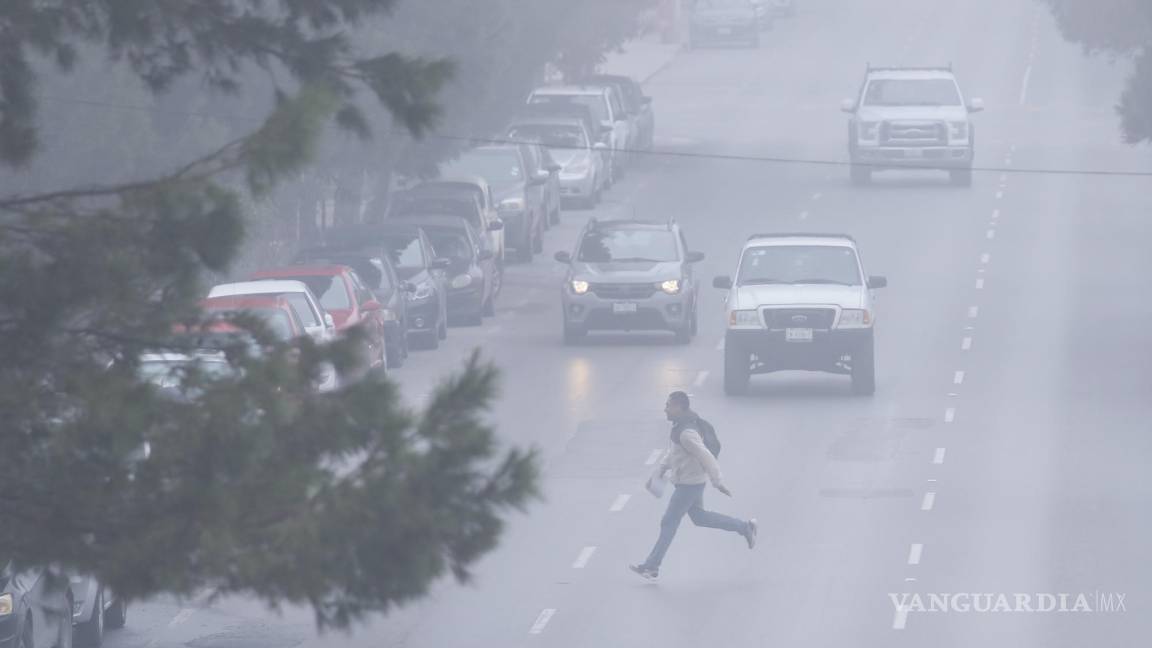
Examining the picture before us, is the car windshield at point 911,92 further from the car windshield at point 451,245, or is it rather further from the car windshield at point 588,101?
the car windshield at point 451,245

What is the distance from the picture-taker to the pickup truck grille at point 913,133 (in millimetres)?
46000

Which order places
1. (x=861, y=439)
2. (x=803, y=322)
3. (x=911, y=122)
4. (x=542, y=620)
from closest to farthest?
(x=542, y=620), (x=861, y=439), (x=803, y=322), (x=911, y=122)

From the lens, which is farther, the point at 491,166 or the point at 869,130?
the point at 869,130

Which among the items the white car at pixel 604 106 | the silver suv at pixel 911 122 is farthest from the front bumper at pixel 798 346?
the white car at pixel 604 106

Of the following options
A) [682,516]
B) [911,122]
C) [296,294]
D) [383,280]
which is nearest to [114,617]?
[682,516]

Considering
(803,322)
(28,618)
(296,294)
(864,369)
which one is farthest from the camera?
(864,369)

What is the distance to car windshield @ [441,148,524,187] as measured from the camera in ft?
136

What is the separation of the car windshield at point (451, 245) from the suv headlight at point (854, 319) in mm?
8580

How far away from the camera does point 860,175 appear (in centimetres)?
4925

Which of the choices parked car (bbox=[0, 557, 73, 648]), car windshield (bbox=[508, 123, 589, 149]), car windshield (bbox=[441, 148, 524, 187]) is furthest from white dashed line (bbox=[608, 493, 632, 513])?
car windshield (bbox=[508, 123, 589, 149])

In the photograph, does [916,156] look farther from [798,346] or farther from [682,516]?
[682,516]

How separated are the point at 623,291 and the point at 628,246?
1.30 metres

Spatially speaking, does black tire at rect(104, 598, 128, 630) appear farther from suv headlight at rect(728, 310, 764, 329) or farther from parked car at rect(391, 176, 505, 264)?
parked car at rect(391, 176, 505, 264)

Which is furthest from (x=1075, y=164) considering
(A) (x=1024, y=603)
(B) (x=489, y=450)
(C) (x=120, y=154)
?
(B) (x=489, y=450)
